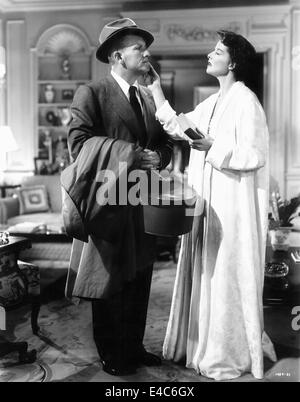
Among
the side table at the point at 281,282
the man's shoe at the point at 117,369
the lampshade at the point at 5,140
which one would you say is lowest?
the man's shoe at the point at 117,369

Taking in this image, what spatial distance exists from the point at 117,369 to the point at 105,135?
993mm

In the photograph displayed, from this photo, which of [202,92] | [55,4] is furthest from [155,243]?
[202,92]

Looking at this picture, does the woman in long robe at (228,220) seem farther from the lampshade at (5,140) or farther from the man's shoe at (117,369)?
the lampshade at (5,140)

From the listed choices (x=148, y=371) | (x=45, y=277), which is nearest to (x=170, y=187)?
(x=148, y=371)

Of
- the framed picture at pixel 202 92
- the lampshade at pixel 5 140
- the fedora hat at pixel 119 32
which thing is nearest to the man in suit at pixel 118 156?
the fedora hat at pixel 119 32

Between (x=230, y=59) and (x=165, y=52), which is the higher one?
(x=165, y=52)

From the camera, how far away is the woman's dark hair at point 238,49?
6.14 ft

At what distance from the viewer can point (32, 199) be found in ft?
16.4

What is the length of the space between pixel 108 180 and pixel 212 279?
0.60 m

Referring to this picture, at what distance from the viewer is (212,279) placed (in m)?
1.99

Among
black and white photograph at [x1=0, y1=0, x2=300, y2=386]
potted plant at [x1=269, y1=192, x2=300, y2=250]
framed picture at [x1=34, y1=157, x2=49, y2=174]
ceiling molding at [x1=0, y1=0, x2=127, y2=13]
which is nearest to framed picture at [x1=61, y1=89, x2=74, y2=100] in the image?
framed picture at [x1=34, y1=157, x2=49, y2=174]

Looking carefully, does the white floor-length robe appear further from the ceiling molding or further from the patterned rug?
the ceiling molding

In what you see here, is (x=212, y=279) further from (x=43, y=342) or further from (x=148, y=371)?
(x=43, y=342)

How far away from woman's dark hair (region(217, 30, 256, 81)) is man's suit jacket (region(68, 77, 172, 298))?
1.29 ft
